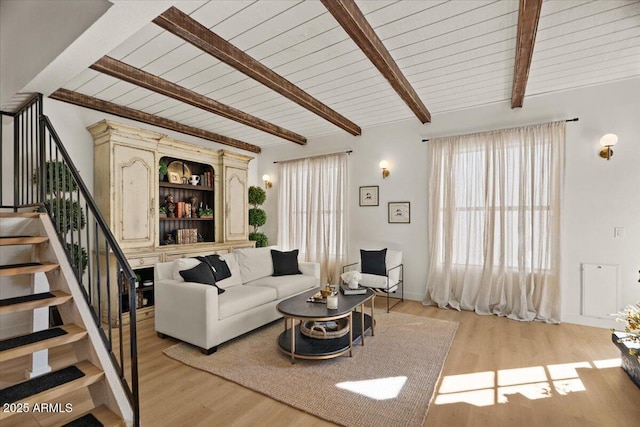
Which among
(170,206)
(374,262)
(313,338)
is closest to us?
(313,338)

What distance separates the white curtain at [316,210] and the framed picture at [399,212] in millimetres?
807

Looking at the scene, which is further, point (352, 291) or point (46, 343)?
point (352, 291)

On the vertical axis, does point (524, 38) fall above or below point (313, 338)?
above

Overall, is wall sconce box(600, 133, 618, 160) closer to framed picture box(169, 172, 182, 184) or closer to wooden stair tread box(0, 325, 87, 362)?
wooden stair tread box(0, 325, 87, 362)

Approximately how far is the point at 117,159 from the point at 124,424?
310 centimetres

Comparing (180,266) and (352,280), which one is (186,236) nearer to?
(180,266)

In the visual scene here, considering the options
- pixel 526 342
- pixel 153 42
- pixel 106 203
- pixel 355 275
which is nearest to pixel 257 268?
pixel 355 275

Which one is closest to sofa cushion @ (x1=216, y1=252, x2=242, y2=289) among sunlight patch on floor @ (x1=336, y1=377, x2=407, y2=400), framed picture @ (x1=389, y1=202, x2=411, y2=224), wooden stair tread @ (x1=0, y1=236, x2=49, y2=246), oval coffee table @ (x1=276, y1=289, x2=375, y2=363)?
oval coffee table @ (x1=276, y1=289, x2=375, y2=363)

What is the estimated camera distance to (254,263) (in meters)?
4.33

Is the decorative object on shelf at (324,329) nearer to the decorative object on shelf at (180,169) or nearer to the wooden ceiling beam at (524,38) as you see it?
the wooden ceiling beam at (524,38)

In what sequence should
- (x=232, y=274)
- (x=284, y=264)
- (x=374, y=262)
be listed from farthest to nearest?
(x=374, y=262) → (x=284, y=264) → (x=232, y=274)

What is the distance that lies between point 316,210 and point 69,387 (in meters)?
4.23

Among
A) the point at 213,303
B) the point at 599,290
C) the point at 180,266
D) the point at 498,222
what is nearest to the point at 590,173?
the point at 498,222

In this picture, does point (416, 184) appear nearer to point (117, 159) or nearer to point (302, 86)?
point (302, 86)
